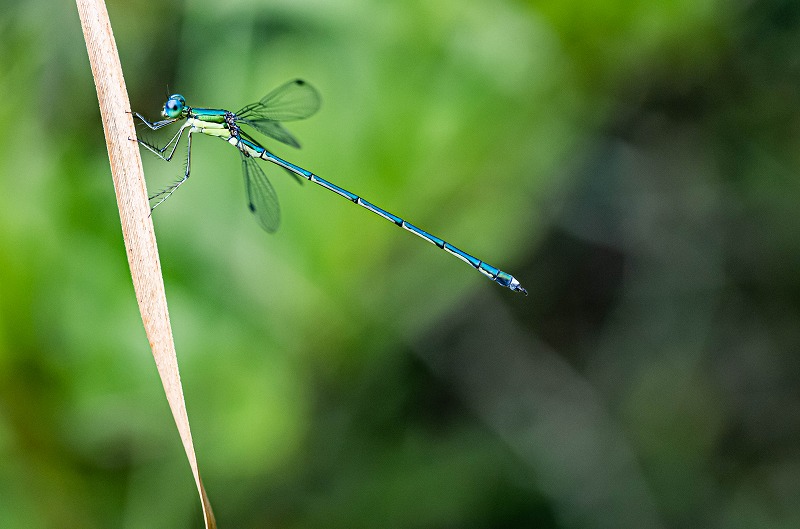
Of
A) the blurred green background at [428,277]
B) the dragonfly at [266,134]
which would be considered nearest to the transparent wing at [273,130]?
the dragonfly at [266,134]

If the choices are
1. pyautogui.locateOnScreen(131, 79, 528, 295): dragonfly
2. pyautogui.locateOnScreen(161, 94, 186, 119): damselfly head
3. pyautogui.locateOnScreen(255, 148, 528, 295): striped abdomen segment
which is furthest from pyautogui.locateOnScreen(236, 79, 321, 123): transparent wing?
pyautogui.locateOnScreen(161, 94, 186, 119): damselfly head

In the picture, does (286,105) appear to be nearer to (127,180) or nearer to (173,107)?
(173,107)

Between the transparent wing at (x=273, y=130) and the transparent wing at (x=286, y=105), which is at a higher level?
the transparent wing at (x=286, y=105)

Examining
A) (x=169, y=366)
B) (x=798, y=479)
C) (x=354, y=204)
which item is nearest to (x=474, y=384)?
(x=354, y=204)

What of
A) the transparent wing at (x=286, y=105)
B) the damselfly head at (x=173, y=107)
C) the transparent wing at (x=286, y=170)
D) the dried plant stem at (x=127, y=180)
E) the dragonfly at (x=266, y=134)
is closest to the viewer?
the dried plant stem at (x=127, y=180)

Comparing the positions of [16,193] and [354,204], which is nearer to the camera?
[16,193]

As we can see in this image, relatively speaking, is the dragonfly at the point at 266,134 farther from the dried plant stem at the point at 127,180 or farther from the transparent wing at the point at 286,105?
the dried plant stem at the point at 127,180

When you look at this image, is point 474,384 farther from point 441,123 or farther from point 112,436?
point 112,436
